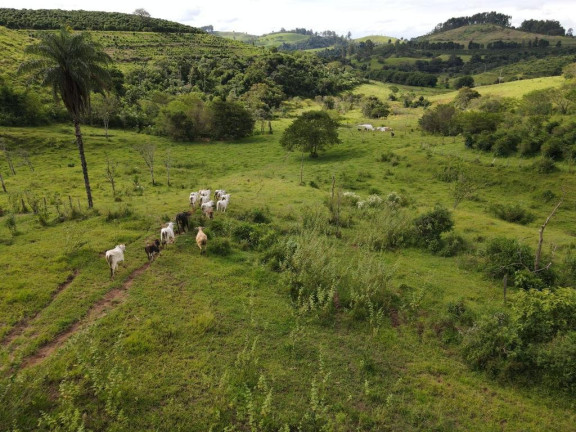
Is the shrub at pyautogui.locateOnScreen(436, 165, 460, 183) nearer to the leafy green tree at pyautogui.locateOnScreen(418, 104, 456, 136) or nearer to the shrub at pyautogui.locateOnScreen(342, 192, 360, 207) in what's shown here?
the shrub at pyautogui.locateOnScreen(342, 192, 360, 207)

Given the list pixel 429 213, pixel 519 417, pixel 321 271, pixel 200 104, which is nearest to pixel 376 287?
pixel 321 271

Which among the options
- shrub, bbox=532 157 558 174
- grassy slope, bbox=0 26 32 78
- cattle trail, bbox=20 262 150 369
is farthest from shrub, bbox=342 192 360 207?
grassy slope, bbox=0 26 32 78

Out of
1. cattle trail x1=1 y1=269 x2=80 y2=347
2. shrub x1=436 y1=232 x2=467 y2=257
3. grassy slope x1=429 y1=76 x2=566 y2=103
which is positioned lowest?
shrub x1=436 y1=232 x2=467 y2=257

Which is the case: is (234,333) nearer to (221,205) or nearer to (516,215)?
(221,205)

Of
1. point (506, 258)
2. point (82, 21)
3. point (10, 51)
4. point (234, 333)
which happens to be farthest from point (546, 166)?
point (82, 21)

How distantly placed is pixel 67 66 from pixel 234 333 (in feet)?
61.2

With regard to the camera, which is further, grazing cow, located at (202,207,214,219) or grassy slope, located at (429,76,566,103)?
grassy slope, located at (429,76,566,103)

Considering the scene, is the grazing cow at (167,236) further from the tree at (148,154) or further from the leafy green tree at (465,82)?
the leafy green tree at (465,82)

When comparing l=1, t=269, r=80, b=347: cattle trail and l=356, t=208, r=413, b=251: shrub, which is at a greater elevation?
l=1, t=269, r=80, b=347: cattle trail

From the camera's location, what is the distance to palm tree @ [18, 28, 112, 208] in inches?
736

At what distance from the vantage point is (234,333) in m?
10.9

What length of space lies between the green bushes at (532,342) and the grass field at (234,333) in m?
0.46

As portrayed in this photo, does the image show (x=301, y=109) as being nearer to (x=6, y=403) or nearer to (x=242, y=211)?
(x=242, y=211)

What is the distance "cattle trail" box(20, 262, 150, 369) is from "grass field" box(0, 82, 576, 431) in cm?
6
